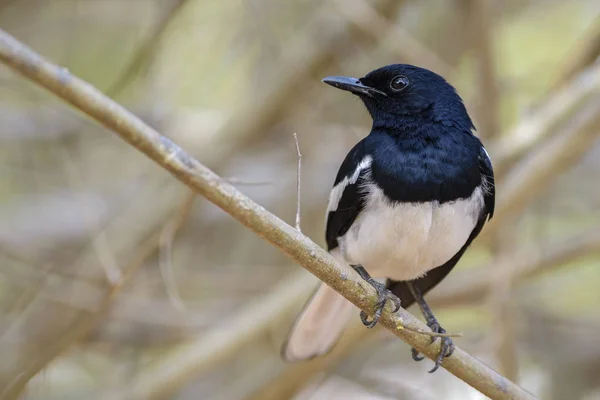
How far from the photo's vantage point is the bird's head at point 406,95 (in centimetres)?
373

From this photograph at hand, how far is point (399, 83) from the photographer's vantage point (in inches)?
153

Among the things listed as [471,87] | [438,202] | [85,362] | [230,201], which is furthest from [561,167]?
[85,362]

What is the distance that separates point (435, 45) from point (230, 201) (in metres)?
3.94

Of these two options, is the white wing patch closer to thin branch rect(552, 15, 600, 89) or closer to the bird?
the bird

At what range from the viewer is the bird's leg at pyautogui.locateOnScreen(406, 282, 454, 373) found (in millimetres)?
3252

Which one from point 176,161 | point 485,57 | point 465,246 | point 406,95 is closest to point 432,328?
point 465,246

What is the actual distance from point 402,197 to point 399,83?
0.71 meters

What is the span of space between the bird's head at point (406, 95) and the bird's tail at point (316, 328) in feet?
2.91

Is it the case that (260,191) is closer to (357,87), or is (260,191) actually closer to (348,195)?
(357,87)

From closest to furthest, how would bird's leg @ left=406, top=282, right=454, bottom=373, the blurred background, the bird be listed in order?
bird's leg @ left=406, top=282, right=454, bottom=373, the bird, the blurred background

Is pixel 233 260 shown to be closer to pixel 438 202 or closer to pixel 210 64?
pixel 210 64

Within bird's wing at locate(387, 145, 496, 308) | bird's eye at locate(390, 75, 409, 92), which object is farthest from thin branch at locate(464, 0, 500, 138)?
bird's wing at locate(387, 145, 496, 308)

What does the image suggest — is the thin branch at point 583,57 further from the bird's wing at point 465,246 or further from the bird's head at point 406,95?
the bird's wing at point 465,246

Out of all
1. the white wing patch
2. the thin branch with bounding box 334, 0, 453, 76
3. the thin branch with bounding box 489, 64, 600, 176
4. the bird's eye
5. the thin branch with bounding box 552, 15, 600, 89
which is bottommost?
the white wing patch
